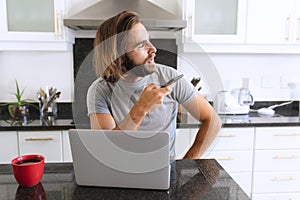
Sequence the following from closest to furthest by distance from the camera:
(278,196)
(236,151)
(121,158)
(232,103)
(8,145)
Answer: (121,158) → (8,145) → (236,151) → (278,196) → (232,103)

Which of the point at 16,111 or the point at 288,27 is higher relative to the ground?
the point at 288,27

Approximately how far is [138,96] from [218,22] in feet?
4.25

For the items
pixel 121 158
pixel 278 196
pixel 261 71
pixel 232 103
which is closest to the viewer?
pixel 121 158

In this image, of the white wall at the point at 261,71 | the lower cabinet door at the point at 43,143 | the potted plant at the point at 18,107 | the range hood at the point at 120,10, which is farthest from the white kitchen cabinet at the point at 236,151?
the potted plant at the point at 18,107

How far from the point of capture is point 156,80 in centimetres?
122

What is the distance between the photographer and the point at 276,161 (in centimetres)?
222

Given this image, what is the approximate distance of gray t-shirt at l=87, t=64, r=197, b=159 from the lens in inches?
46.1

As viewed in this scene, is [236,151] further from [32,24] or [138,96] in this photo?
[32,24]

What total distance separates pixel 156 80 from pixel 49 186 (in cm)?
56

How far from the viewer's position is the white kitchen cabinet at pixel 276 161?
7.13ft

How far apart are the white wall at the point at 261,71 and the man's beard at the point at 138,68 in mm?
1423

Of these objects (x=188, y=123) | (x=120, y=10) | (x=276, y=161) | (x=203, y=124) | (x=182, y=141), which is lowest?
(x=276, y=161)

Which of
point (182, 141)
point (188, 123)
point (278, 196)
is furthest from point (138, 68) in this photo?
point (278, 196)

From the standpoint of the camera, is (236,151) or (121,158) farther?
(236,151)
